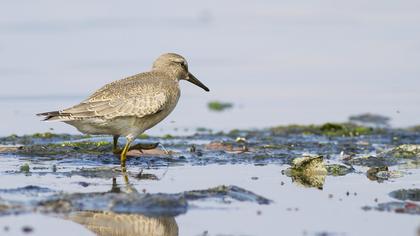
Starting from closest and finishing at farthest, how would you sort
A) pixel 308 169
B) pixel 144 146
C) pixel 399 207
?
pixel 399 207
pixel 308 169
pixel 144 146

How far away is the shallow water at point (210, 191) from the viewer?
8.60 m

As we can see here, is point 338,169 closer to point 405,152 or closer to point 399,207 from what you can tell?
point 405,152

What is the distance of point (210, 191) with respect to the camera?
9672 millimetres

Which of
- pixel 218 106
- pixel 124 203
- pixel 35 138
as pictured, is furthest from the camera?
pixel 218 106

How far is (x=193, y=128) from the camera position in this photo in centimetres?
1499

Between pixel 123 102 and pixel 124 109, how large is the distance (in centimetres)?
9

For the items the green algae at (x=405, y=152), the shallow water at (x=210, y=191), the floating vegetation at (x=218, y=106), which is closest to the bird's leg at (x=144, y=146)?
the shallow water at (x=210, y=191)

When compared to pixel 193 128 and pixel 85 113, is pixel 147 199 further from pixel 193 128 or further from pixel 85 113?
pixel 193 128

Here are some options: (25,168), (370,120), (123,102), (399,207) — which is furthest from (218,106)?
(399,207)

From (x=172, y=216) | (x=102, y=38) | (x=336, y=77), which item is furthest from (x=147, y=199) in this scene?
(x=102, y=38)

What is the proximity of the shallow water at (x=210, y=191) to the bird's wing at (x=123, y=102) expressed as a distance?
57 cm

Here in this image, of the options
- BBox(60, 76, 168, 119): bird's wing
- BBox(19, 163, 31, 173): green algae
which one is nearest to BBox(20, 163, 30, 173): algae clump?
BBox(19, 163, 31, 173): green algae

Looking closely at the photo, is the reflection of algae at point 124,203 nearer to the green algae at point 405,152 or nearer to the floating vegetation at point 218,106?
the green algae at point 405,152

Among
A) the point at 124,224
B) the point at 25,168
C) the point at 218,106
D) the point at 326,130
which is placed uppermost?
the point at 218,106
